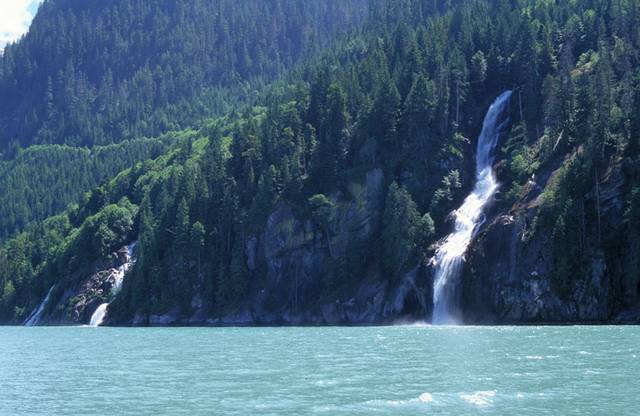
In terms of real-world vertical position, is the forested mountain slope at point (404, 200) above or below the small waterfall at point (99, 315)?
above

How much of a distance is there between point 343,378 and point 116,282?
11264 cm

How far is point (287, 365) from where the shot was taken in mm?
50844

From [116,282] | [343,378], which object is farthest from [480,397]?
[116,282]

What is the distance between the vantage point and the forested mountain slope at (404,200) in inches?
3735

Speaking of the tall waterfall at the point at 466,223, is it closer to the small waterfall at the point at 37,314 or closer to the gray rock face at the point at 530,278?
the gray rock face at the point at 530,278

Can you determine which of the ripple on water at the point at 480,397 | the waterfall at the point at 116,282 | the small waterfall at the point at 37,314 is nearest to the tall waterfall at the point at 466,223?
the waterfall at the point at 116,282

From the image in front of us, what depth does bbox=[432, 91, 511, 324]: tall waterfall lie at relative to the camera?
102m

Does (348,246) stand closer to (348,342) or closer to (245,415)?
(348,342)

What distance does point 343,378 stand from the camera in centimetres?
4325

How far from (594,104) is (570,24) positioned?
35.7 meters

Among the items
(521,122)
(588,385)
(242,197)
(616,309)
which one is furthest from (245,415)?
(242,197)

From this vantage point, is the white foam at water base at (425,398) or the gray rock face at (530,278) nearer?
the white foam at water base at (425,398)

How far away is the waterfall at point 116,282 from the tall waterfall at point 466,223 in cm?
6191

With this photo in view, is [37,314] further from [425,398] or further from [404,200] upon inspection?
[425,398]
